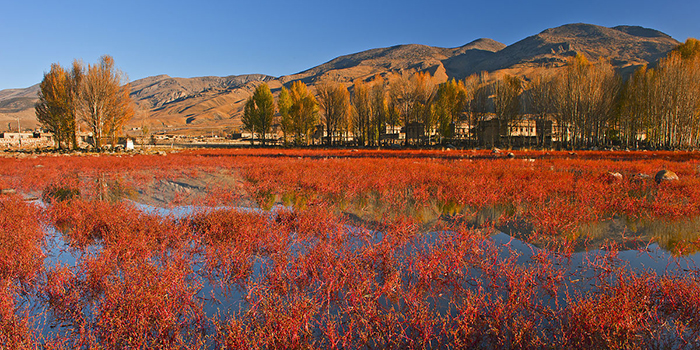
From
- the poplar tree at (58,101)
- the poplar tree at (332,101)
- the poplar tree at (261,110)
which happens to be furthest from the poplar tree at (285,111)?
the poplar tree at (58,101)

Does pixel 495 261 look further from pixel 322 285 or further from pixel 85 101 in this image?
pixel 85 101

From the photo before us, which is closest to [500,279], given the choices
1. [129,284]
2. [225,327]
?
[225,327]

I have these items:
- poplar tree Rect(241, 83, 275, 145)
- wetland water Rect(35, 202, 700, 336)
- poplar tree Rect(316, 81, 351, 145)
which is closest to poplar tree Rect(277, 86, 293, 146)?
poplar tree Rect(241, 83, 275, 145)

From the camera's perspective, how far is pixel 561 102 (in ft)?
123

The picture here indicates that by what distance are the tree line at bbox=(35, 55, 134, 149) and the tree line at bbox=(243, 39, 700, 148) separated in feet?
60.0

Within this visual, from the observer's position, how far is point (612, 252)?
4.68 metres

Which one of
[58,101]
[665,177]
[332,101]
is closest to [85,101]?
[58,101]

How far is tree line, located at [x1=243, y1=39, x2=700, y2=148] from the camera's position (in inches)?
1275

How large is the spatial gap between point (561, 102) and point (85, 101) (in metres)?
52.0

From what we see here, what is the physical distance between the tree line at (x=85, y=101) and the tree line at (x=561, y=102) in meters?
18.3

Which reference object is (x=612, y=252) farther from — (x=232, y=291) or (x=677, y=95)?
(x=677, y=95)

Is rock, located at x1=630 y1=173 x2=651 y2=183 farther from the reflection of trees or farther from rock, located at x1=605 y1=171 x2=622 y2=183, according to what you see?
the reflection of trees

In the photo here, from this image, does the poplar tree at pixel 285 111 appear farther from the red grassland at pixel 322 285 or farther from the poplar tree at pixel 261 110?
the red grassland at pixel 322 285

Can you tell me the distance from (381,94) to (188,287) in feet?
157
